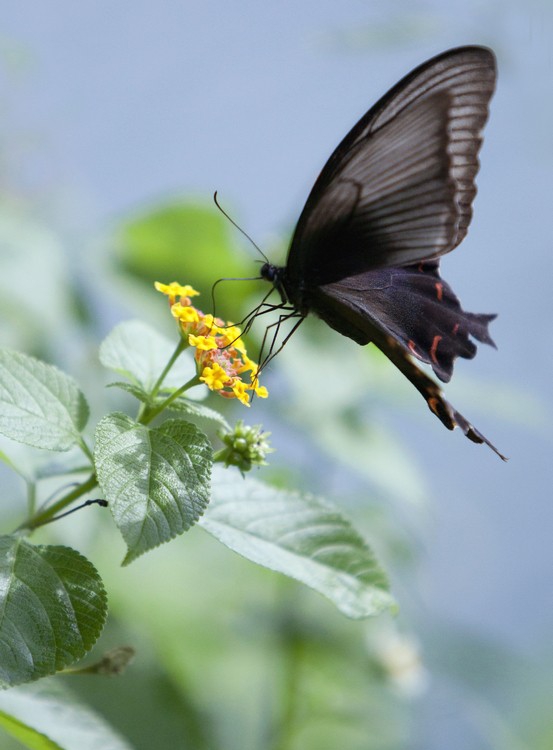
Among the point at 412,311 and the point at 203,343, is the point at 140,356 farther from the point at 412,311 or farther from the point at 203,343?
the point at 412,311

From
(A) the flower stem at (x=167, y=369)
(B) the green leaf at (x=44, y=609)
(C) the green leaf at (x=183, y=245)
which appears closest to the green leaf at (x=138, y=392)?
(A) the flower stem at (x=167, y=369)

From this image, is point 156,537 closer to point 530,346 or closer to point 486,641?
point 486,641

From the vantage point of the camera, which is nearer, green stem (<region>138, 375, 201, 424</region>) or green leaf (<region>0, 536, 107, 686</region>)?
green leaf (<region>0, 536, 107, 686</region>)

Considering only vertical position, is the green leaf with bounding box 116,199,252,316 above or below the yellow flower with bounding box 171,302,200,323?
below

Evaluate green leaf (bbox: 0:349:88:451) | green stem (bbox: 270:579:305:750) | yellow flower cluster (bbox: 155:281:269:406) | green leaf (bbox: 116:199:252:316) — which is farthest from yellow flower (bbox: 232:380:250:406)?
green leaf (bbox: 116:199:252:316)

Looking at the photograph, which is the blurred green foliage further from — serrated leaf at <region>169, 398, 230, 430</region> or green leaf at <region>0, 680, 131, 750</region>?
serrated leaf at <region>169, 398, 230, 430</region>

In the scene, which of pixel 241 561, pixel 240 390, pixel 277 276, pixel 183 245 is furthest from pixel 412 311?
pixel 241 561
